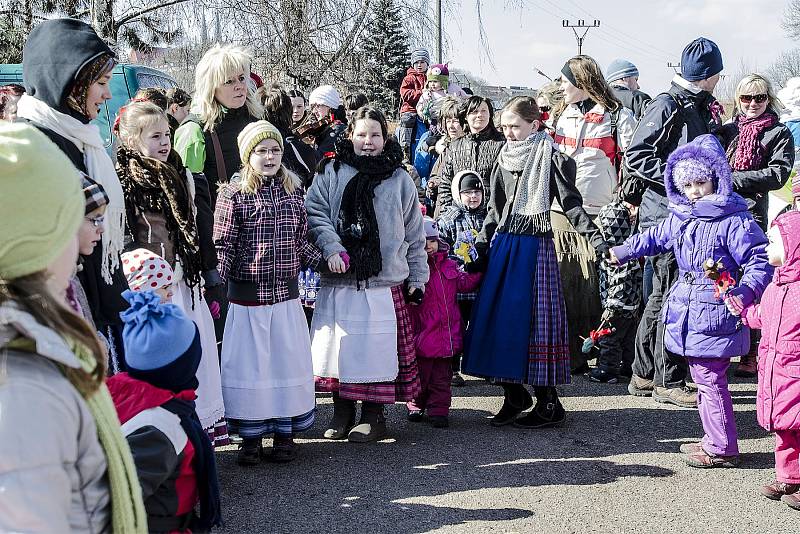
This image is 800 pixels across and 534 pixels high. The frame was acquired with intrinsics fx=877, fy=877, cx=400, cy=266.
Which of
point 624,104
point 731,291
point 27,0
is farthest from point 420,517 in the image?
point 27,0

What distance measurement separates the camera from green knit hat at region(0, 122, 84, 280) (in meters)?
1.46

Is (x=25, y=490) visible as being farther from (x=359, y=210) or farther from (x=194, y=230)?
(x=359, y=210)

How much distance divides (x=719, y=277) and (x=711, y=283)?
3.9 inches

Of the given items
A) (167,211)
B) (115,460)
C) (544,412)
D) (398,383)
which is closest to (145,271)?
(167,211)

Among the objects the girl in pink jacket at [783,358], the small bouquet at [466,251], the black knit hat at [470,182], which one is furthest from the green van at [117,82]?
the girl in pink jacket at [783,358]

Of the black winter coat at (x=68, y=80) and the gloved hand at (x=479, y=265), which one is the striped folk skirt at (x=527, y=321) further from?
the black winter coat at (x=68, y=80)

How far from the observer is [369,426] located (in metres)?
5.05

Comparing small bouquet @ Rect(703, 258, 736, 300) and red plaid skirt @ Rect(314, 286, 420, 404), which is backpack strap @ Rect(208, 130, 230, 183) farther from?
small bouquet @ Rect(703, 258, 736, 300)

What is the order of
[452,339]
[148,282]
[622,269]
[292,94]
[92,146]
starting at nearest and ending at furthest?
[92,146], [148,282], [452,339], [622,269], [292,94]

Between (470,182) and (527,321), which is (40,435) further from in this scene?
(470,182)

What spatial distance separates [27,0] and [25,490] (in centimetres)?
1350

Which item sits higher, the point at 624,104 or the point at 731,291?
the point at 624,104

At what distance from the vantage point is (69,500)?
4.90 ft

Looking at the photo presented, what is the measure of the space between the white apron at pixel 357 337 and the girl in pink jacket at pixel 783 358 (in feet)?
6.50
